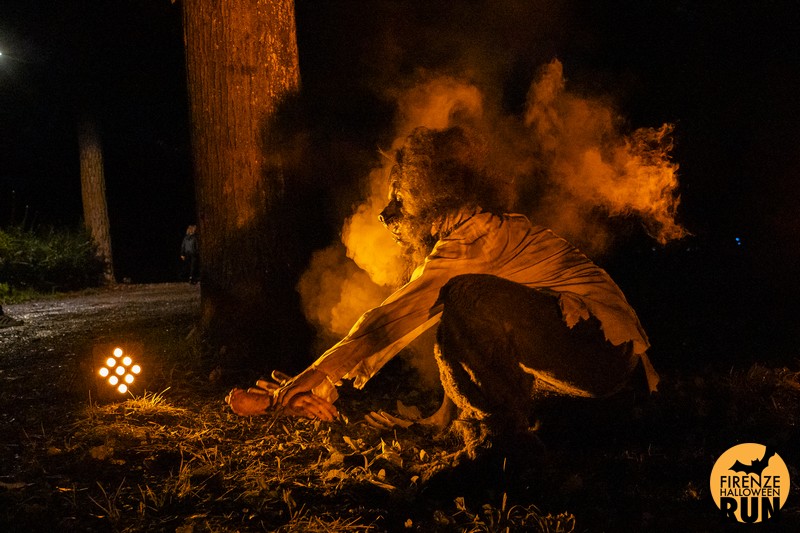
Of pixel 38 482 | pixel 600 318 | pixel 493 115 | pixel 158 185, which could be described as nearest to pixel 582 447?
pixel 600 318

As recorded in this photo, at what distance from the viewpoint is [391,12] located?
21.8ft

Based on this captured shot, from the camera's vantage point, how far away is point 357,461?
3229mm

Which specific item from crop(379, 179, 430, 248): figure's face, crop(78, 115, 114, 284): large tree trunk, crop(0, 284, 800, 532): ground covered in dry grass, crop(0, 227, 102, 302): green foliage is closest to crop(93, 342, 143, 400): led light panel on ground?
crop(0, 284, 800, 532): ground covered in dry grass

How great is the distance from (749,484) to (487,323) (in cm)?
134

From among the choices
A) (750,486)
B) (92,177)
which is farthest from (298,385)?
(92,177)

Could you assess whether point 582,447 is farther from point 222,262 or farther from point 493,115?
point 222,262

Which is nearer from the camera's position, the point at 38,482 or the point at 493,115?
the point at 38,482

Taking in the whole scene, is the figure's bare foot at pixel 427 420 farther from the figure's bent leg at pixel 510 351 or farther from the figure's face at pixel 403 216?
the figure's face at pixel 403 216

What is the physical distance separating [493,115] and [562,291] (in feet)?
6.14

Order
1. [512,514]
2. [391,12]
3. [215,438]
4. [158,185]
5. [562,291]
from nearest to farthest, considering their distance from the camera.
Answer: [512,514] → [562,291] → [215,438] → [391,12] → [158,185]

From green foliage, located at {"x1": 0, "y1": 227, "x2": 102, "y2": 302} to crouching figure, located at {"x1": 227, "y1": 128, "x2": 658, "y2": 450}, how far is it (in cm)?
1308

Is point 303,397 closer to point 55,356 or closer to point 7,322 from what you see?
point 55,356

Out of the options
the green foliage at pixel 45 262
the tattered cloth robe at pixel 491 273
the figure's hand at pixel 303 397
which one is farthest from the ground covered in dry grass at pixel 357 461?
the green foliage at pixel 45 262

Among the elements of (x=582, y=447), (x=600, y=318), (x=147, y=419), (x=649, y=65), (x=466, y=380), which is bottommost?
(x=582, y=447)
